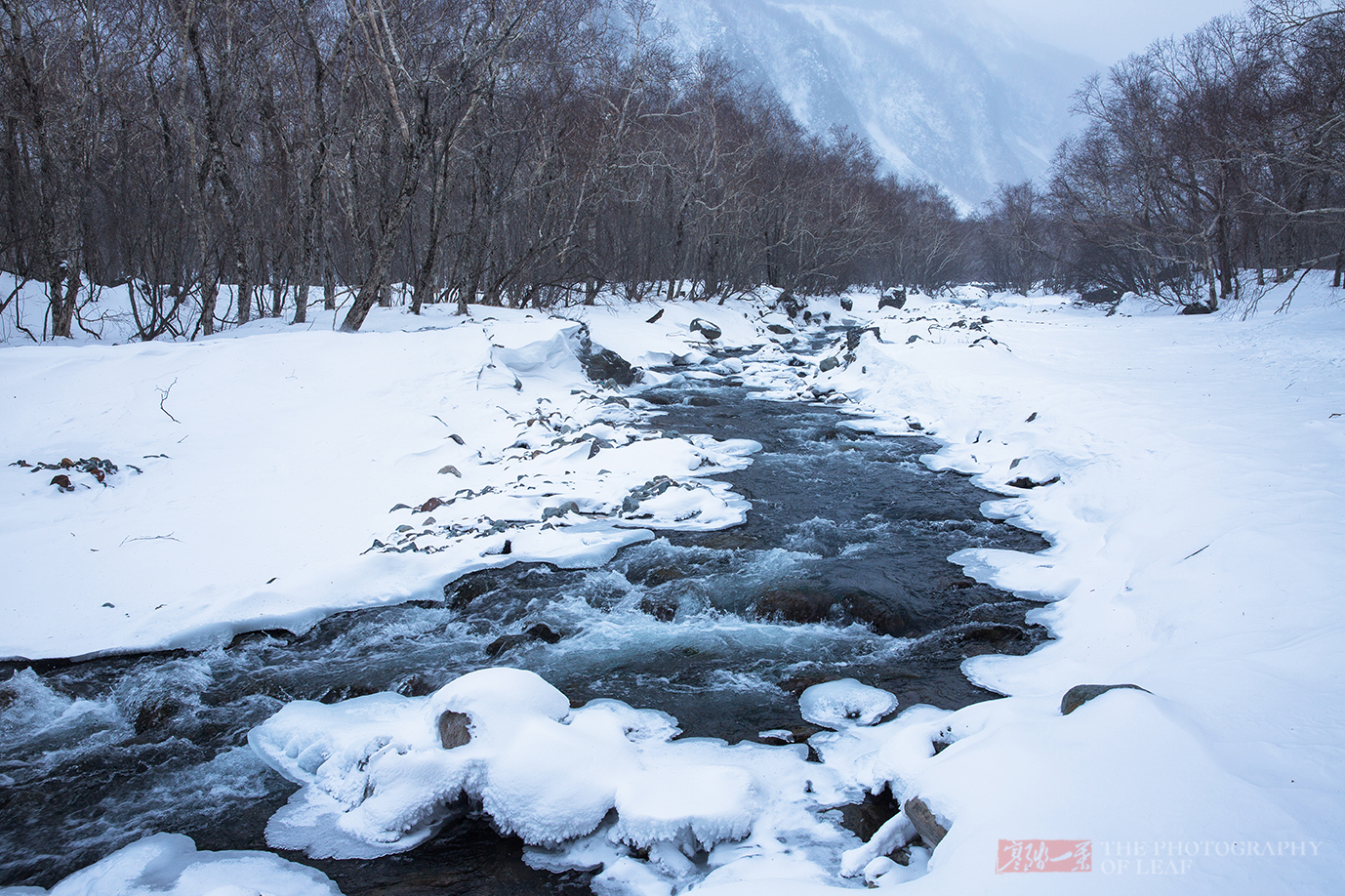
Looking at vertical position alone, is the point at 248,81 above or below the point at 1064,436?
above

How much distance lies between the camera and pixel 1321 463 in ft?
17.7

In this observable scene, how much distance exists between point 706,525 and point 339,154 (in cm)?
1095

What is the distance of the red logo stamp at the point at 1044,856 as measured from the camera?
6.64 feet

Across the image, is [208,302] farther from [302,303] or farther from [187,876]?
[187,876]

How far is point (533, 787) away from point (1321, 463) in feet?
20.4

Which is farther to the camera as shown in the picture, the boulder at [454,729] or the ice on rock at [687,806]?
the boulder at [454,729]

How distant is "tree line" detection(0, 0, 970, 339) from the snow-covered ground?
2.26m

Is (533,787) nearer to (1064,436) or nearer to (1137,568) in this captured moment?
(1137,568)

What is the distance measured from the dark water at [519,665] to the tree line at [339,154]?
24.6 ft

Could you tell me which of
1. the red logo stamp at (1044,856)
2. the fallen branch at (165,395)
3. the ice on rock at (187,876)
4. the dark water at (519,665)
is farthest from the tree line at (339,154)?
the red logo stamp at (1044,856)

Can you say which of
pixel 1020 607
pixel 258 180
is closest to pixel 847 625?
pixel 1020 607

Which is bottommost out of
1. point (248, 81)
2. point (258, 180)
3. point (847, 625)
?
point (847, 625)

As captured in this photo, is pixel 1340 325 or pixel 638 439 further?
pixel 1340 325

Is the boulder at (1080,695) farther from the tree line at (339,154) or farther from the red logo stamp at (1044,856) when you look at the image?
the tree line at (339,154)
